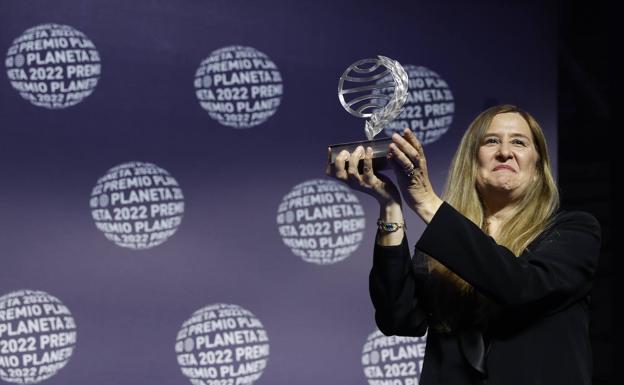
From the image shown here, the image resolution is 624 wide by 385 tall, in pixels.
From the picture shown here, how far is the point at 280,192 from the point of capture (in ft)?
7.18

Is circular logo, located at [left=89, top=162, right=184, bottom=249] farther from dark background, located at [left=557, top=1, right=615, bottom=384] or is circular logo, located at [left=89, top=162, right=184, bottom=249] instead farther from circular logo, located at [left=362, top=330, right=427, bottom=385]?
dark background, located at [left=557, top=1, right=615, bottom=384]

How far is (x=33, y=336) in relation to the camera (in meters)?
2.00

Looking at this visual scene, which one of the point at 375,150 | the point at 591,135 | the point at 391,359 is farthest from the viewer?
the point at 591,135

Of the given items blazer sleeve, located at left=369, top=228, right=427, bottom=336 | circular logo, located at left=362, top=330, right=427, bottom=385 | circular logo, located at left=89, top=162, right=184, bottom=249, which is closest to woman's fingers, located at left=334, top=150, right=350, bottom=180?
blazer sleeve, located at left=369, top=228, right=427, bottom=336

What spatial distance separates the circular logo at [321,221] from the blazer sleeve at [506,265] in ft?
3.81

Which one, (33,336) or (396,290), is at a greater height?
(396,290)

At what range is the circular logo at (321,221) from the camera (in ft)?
7.16

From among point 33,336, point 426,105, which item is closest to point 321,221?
point 426,105

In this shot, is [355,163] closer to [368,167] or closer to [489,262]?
[368,167]

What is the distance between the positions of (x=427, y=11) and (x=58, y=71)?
1006 mm

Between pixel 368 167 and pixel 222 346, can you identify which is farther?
pixel 222 346

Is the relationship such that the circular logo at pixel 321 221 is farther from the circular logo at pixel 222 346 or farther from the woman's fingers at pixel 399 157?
the woman's fingers at pixel 399 157

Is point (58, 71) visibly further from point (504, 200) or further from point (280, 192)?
point (504, 200)

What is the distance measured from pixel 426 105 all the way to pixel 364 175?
1.25m
